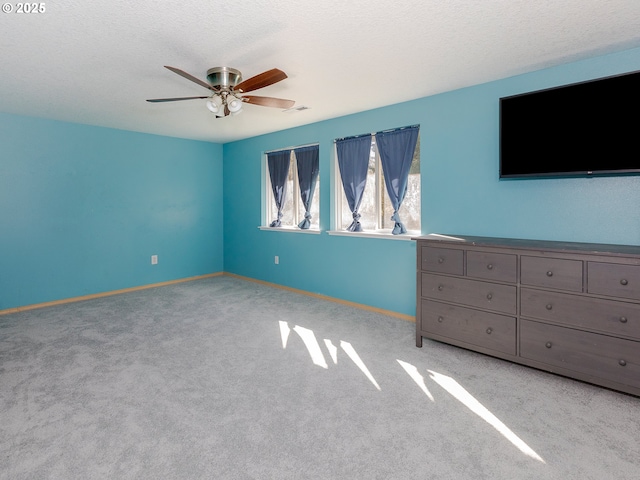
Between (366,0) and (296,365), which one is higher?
(366,0)

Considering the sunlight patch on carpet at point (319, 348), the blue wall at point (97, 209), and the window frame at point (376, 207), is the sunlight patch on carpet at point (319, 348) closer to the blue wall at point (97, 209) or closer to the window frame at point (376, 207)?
the window frame at point (376, 207)

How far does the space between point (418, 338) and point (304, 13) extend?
2.58 m

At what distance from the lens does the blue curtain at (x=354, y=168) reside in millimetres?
4148

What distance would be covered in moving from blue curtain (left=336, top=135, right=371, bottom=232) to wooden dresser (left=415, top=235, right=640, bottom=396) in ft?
4.64

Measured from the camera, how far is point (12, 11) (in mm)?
1920

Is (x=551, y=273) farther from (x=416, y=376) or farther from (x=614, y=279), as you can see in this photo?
(x=416, y=376)

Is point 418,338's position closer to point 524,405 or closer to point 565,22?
point 524,405

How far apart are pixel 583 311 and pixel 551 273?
29cm

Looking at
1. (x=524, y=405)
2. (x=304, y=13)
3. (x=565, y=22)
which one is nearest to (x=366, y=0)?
(x=304, y=13)

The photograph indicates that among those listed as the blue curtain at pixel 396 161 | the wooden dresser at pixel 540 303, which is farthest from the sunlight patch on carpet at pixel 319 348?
the blue curtain at pixel 396 161

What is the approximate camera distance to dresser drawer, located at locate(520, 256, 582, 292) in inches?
88.7

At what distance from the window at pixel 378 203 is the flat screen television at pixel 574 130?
104cm

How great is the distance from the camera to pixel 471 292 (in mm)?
2723

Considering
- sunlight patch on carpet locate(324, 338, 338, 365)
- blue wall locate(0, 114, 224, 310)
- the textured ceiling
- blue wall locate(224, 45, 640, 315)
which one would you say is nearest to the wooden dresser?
blue wall locate(224, 45, 640, 315)
